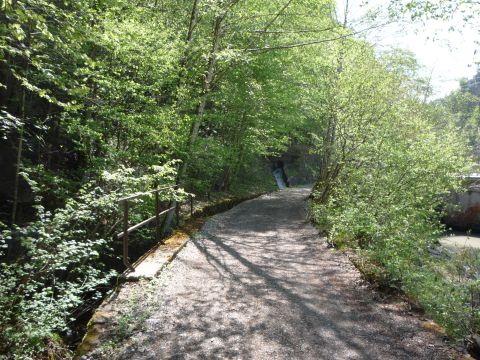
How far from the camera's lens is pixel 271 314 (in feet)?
16.1

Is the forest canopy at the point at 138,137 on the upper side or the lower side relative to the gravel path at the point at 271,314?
upper

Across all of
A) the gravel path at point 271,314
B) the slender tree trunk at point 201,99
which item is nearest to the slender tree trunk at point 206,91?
the slender tree trunk at point 201,99

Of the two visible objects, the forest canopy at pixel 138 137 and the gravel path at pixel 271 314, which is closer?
the gravel path at pixel 271 314

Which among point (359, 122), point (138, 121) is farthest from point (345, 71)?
point (138, 121)

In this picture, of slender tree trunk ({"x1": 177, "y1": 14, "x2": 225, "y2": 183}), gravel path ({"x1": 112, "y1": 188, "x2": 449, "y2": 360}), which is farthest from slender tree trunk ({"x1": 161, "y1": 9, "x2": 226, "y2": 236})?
gravel path ({"x1": 112, "y1": 188, "x2": 449, "y2": 360})

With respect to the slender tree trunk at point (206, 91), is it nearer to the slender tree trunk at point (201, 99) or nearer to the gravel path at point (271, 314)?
the slender tree trunk at point (201, 99)

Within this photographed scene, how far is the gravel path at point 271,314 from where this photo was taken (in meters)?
3.99

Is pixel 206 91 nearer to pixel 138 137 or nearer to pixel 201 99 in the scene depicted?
pixel 201 99

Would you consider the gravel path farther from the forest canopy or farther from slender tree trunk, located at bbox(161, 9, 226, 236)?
slender tree trunk, located at bbox(161, 9, 226, 236)

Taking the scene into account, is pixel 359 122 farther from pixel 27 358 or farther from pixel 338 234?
Result: pixel 27 358

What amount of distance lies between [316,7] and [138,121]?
8460mm

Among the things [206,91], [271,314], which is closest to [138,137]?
[206,91]

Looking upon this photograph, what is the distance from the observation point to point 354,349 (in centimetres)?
410

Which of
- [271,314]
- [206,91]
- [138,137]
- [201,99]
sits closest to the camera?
[271,314]
